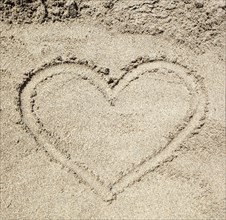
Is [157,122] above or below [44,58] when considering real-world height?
below

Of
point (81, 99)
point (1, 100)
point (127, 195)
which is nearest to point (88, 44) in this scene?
point (81, 99)

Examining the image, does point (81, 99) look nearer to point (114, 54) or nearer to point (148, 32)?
point (114, 54)

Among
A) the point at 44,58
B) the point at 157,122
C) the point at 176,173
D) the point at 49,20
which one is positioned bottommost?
the point at 176,173

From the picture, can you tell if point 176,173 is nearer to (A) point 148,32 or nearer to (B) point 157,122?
(B) point 157,122

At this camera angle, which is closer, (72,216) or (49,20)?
(72,216)
